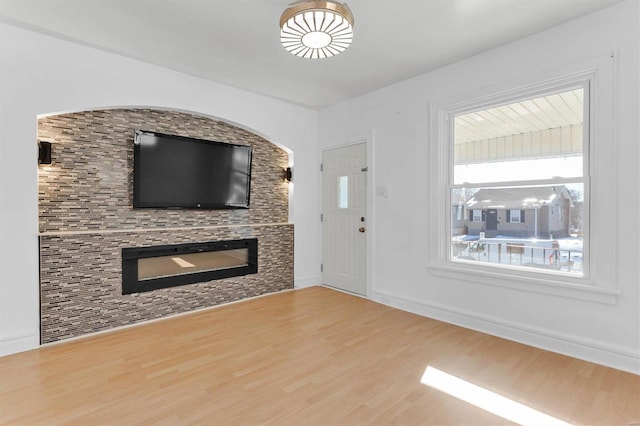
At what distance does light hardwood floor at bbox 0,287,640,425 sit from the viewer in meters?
1.95

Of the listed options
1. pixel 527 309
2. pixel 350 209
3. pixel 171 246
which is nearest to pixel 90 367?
pixel 171 246

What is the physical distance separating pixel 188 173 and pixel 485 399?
3.51m

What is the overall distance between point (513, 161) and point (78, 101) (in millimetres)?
4110

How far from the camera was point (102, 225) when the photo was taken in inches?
129

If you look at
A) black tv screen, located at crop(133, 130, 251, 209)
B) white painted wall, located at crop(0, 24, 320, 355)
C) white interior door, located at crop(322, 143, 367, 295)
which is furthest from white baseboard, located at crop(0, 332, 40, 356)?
white interior door, located at crop(322, 143, 367, 295)

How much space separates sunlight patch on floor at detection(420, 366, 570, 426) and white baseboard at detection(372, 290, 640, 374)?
104cm

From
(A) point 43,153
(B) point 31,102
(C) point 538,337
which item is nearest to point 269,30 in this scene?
(B) point 31,102

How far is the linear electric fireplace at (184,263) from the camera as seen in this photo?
3.43 meters

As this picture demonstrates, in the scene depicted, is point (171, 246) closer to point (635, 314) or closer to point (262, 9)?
point (262, 9)

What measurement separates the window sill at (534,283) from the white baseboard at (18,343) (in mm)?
3814

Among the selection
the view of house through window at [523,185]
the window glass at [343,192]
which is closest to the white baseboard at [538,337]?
the view of house through window at [523,185]

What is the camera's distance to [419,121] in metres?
3.79

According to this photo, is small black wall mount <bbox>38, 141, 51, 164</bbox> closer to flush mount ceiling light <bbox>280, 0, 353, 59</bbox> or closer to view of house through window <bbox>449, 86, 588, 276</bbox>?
flush mount ceiling light <bbox>280, 0, 353, 59</bbox>

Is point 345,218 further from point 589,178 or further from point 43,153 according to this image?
point 43,153
